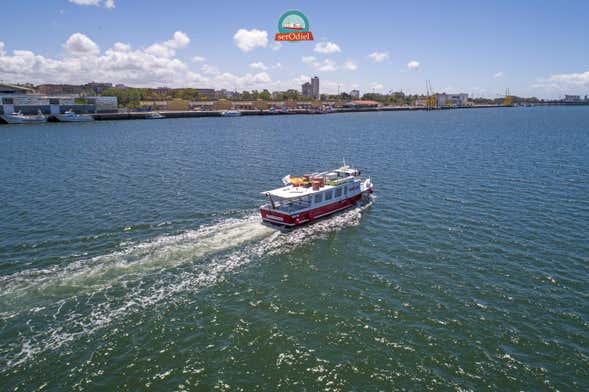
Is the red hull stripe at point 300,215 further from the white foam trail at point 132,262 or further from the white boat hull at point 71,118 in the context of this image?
the white boat hull at point 71,118

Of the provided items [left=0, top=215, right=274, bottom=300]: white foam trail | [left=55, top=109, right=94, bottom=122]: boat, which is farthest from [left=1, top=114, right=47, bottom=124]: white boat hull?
[left=0, top=215, right=274, bottom=300]: white foam trail

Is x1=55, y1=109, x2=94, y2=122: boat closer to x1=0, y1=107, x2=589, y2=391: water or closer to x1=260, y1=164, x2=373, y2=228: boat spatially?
x1=0, y1=107, x2=589, y2=391: water

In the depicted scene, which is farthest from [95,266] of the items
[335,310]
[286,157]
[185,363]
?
[286,157]

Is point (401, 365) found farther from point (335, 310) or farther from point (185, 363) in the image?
point (185, 363)

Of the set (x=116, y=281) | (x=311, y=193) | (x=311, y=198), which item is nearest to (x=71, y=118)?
(x=311, y=198)

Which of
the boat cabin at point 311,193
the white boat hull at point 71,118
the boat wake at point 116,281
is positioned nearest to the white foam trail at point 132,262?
the boat wake at point 116,281

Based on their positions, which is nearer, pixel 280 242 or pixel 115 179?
pixel 280 242

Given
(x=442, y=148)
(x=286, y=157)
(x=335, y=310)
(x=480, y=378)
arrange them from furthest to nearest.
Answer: (x=442, y=148) → (x=286, y=157) → (x=335, y=310) → (x=480, y=378)

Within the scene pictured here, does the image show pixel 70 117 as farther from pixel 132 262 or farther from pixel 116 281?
pixel 116 281
